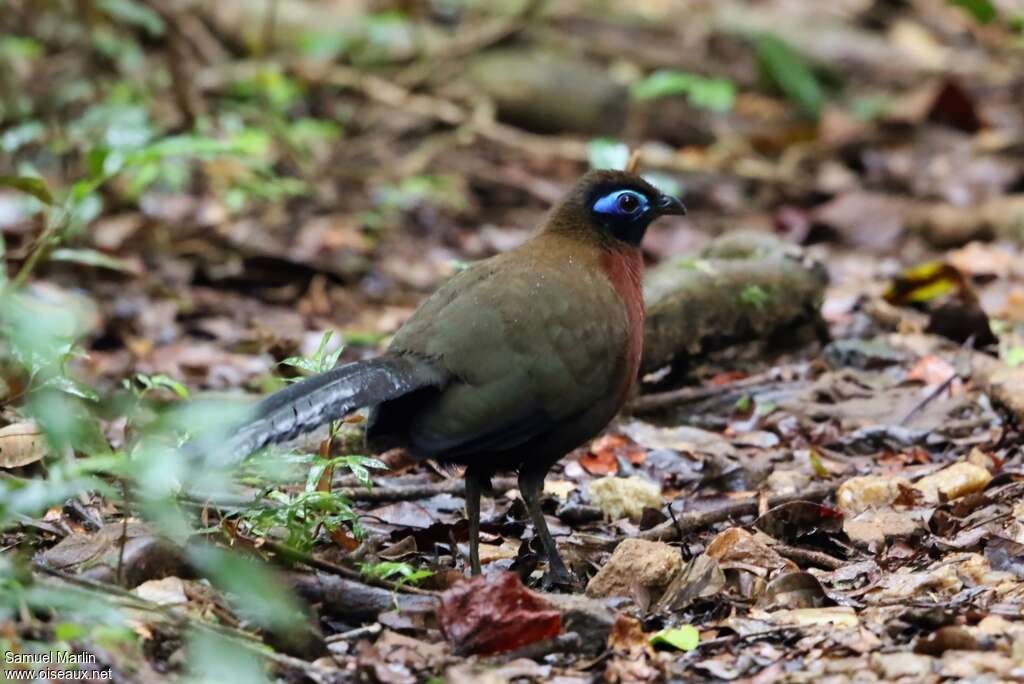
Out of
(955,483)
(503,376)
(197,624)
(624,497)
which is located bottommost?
(624,497)

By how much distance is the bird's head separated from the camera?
4.81m

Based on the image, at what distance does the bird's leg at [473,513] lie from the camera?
13.1ft

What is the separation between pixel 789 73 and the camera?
11.2 metres

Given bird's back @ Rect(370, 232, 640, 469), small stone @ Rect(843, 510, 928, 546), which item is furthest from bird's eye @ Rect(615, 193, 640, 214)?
small stone @ Rect(843, 510, 928, 546)

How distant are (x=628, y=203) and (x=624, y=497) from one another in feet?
3.33

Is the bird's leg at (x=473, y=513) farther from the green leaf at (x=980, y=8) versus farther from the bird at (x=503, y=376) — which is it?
the green leaf at (x=980, y=8)

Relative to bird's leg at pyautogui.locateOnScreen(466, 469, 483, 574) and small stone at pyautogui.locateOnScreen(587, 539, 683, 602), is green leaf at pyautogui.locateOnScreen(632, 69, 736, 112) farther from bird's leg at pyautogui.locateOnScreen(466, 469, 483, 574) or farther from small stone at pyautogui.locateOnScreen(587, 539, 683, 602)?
small stone at pyautogui.locateOnScreen(587, 539, 683, 602)

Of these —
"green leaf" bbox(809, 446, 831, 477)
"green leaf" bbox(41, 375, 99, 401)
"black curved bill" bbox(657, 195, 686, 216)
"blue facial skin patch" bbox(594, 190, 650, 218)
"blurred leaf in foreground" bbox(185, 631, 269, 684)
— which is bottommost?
"green leaf" bbox(809, 446, 831, 477)

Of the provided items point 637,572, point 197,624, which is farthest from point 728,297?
point 197,624

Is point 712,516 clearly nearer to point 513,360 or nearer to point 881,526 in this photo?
point 881,526

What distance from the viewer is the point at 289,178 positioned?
32.7 feet

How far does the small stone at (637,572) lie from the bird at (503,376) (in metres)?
0.19

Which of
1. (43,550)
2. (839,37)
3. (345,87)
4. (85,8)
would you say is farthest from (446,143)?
(43,550)

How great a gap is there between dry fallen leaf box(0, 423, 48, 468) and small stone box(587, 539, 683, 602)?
1718mm
